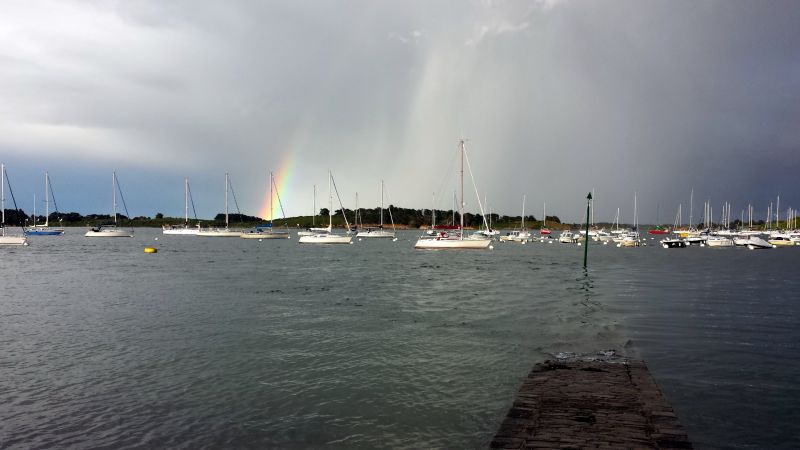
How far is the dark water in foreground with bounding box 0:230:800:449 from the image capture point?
1280 cm

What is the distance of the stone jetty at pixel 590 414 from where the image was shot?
34.5 feet

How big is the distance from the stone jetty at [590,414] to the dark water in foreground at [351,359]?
85cm

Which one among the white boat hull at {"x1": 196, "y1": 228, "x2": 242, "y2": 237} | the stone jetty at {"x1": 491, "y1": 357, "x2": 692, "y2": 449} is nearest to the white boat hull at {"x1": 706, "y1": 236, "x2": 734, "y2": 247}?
the stone jetty at {"x1": 491, "y1": 357, "x2": 692, "y2": 449}

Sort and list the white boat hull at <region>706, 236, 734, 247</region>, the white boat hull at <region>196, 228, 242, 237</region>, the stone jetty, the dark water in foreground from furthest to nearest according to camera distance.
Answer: the white boat hull at <region>196, 228, 242, 237</region> → the white boat hull at <region>706, 236, 734, 247</region> → the dark water in foreground → the stone jetty

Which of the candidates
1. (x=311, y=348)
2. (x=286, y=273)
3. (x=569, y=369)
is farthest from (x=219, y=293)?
(x=569, y=369)

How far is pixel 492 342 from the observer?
2284 cm

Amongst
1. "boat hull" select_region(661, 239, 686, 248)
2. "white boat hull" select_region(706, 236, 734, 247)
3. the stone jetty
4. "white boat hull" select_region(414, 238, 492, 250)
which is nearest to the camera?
the stone jetty

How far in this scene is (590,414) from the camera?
12070mm

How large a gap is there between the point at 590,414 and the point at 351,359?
9716 mm

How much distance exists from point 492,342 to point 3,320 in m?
25.4

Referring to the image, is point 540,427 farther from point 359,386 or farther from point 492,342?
point 492,342

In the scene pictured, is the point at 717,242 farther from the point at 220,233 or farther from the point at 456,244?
the point at 220,233

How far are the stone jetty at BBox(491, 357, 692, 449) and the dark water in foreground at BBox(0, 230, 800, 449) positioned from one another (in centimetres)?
85

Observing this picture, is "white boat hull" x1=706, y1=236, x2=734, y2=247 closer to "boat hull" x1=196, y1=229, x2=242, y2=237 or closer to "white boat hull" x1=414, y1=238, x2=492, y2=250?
"white boat hull" x1=414, y1=238, x2=492, y2=250
